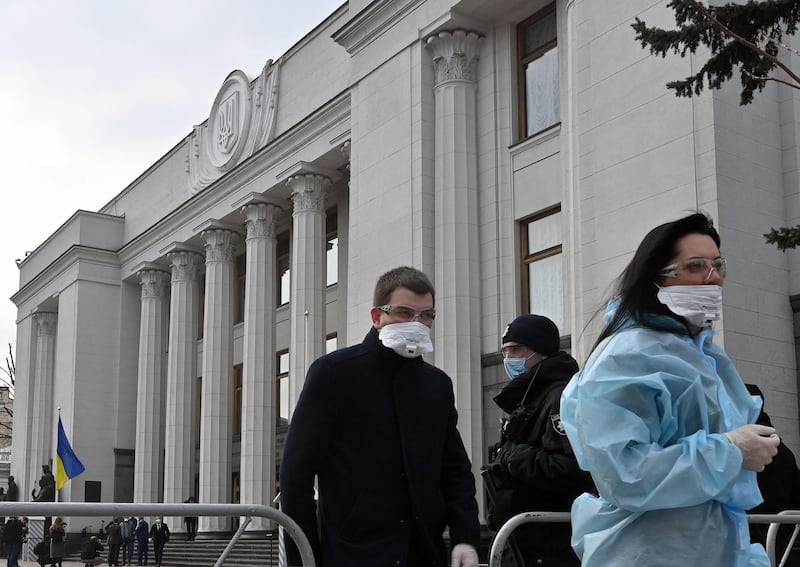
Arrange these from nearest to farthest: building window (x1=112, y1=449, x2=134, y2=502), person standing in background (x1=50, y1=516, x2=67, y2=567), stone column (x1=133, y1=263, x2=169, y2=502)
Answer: person standing in background (x1=50, y1=516, x2=67, y2=567)
stone column (x1=133, y1=263, x2=169, y2=502)
building window (x1=112, y1=449, x2=134, y2=502)

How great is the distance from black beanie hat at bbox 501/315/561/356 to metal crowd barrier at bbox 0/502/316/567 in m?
1.73

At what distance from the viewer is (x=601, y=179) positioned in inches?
702

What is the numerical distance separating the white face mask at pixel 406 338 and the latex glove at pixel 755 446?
163 centimetres

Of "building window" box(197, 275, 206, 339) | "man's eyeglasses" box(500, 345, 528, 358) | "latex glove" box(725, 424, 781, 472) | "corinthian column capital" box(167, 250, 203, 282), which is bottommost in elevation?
"latex glove" box(725, 424, 781, 472)

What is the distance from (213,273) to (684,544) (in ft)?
112

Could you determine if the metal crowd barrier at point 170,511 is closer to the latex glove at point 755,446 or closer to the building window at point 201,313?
the latex glove at point 755,446

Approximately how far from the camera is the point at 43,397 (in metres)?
48.3

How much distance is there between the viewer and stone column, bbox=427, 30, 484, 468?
70.0 feet

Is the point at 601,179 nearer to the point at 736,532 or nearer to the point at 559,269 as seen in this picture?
the point at 559,269

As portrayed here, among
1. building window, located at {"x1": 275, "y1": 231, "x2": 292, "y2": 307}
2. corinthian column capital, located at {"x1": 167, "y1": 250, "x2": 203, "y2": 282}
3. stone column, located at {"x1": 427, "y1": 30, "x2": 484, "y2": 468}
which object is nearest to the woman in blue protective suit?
stone column, located at {"x1": 427, "y1": 30, "x2": 484, "y2": 468}

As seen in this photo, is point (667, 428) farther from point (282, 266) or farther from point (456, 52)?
point (282, 266)

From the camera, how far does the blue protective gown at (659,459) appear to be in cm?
274

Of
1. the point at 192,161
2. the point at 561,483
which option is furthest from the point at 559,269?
the point at 192,161

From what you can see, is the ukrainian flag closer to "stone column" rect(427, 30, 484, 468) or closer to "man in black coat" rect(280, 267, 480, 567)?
"stone column" rect(427, 30, 484, 468)
